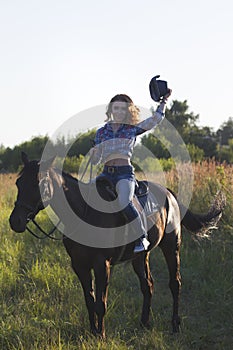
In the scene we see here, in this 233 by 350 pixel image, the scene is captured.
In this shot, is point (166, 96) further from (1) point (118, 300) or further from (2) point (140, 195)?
(1) point (118, 300)

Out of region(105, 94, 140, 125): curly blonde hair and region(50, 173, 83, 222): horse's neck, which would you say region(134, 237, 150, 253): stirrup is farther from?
region(105, 94, 140, 125): curly blonde hair

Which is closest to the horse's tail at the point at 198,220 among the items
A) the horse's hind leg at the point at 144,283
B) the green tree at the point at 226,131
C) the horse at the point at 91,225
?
the horse at the point at 91,225

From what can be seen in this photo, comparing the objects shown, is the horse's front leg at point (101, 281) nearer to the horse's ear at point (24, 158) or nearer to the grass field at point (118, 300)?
the grass field at point (118, 300)

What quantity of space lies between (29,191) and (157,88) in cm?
193

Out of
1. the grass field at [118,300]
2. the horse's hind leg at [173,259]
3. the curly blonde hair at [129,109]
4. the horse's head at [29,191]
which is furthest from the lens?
the horse's hind leg at [173,259]

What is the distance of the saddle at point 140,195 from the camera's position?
481cm

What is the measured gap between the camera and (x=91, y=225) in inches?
181

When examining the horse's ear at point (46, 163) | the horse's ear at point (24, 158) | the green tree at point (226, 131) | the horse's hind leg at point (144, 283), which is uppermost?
the green tree at point (226, 131)

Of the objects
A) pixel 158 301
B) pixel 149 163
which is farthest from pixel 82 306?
pixel 149 163

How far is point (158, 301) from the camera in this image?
627cm

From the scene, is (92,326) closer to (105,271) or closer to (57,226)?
(105,271)

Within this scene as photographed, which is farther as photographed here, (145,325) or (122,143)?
(145,325)

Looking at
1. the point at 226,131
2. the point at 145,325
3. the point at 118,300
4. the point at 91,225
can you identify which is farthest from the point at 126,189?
the point at 226,131

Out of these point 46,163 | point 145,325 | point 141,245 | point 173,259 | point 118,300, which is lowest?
point 145,325
